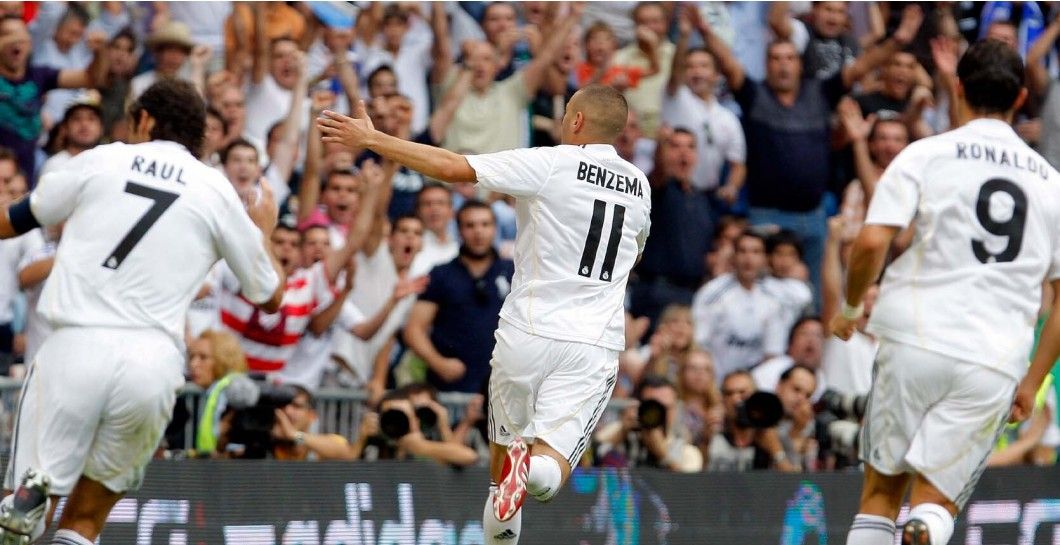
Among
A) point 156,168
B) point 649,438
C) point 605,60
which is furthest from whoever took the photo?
point 605,60

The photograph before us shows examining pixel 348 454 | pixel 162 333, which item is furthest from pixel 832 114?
pixel 162 333

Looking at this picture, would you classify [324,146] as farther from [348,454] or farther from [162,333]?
[162,333]

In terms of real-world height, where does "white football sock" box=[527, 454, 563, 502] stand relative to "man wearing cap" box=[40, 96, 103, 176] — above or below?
below

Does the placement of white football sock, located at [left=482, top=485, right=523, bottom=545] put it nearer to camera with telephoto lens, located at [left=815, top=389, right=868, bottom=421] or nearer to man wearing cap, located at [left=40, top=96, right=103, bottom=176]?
camera with telephoto lens, located at [left=815, top=389, right=868, bottom=421]

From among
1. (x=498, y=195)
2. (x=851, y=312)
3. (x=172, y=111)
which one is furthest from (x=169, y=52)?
(x=851, y=312)

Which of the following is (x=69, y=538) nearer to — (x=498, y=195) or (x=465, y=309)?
(x=465, y=309)

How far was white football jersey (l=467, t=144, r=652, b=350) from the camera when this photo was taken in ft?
27.3

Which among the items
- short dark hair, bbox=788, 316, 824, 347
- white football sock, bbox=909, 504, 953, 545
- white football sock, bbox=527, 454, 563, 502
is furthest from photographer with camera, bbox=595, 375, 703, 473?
white football sock, bbox=909, 504, 953, 545

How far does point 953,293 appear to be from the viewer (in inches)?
313

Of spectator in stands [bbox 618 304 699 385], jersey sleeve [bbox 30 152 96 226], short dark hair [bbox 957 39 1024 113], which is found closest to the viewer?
jersey sleeve [bbox 30 152 96 226]

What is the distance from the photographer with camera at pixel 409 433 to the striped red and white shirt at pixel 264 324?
1530mm

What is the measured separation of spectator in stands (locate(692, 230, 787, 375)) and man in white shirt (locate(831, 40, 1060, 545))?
622cm

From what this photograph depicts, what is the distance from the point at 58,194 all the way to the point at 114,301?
0.53 m

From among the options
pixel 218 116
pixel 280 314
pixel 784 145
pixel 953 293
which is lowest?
pixel 280 314
